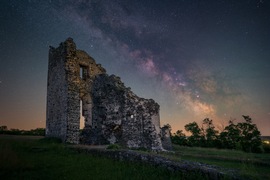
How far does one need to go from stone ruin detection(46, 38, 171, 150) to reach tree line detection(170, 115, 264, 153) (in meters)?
15.2

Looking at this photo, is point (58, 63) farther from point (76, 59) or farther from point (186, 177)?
point (186, 177)

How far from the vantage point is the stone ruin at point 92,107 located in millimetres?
17594

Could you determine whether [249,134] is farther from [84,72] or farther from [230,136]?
[84,72]

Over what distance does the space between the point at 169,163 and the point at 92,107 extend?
14551 mm

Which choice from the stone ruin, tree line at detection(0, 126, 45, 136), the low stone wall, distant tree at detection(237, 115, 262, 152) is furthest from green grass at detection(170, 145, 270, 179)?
tree line at detection(0, 126, 45, 136)

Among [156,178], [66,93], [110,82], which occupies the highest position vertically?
[110,82]

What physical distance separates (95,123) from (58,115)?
365 cm

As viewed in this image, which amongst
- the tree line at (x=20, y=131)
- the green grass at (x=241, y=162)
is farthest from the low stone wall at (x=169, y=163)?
the tree line at (x=20, y=131)

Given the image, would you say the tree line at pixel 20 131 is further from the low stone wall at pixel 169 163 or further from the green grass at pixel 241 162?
the green grass at pixel 241 162

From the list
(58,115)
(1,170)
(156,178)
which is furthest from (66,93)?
(156,178)

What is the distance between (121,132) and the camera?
60.2 feet

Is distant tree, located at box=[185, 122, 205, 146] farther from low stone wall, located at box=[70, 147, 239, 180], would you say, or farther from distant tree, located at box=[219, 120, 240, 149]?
low stone wall, located at box=[70, 147, 239, 180]

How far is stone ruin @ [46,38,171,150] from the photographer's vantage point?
17594 mm

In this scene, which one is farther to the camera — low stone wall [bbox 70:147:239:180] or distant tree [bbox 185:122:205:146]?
distant tree [bbox 185:122:205:146]
